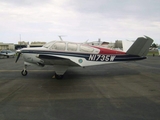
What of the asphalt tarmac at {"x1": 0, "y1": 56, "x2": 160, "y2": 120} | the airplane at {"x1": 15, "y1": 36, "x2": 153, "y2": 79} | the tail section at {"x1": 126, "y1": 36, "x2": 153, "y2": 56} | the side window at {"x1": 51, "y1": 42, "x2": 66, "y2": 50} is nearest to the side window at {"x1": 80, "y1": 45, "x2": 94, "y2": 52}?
the airplane at {"x1": 15, "y1": 36, "x2": 153, "y2": 79}

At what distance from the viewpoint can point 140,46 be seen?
9758 mm

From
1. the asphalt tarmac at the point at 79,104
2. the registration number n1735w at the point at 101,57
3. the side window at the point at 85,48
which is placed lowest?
the asphalt tarmac at the point at 79,104

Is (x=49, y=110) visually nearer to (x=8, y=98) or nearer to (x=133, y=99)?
(x=8, y=98)

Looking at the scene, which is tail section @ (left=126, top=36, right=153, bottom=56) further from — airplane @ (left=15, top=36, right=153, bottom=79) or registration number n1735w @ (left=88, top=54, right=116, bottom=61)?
registration number n1735w @ (left=88, top=54, right=116, bottom=61)

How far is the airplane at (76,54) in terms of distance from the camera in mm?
8836

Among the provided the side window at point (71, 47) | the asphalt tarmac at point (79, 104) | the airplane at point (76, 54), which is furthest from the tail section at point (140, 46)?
the asphalt tarmac at point (79, 104)

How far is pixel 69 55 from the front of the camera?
913cm

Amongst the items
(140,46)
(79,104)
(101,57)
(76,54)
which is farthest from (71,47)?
(79,104)

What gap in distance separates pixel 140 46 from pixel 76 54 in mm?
3948

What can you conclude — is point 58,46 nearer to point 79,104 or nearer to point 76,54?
point 76,54

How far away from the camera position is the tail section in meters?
9.52

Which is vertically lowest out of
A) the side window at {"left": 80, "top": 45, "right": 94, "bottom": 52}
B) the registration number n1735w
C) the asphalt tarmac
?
the asphalt tarmac

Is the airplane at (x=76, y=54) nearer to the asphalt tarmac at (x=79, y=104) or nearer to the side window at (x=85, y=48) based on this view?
the side window at (x=85, y=48)

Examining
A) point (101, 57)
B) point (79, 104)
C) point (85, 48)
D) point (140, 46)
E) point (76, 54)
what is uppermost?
point (140, 46)
